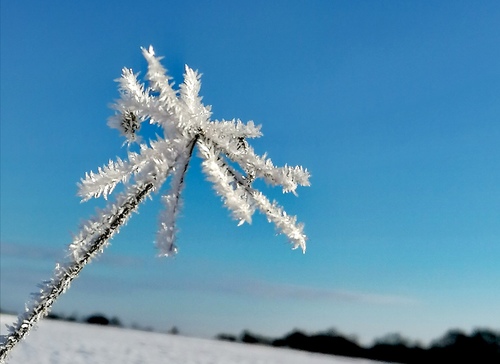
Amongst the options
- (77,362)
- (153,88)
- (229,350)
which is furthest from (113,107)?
(229,350)

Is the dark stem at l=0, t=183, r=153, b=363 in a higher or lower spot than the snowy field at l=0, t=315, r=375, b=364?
lower

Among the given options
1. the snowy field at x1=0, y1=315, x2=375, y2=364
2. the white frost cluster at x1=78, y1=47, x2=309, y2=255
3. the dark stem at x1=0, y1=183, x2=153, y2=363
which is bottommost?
the dark stem at x1=0, y1=183, x2=153, y2=363

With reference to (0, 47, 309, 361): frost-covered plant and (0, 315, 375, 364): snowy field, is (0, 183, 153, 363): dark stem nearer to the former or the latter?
(0, 47, 309, 361): frost-covered plant

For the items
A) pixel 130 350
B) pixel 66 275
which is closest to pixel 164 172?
pixel 66 275

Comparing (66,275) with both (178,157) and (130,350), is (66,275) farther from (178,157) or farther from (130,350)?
(130,350)

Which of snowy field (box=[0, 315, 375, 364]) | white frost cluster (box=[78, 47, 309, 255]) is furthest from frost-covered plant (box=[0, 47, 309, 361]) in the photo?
snowy field (box=[0, 315, 375, 364])

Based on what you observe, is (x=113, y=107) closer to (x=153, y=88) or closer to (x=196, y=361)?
(x=153, y=88)

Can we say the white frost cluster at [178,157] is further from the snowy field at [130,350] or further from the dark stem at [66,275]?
the snowy field at [130,350]

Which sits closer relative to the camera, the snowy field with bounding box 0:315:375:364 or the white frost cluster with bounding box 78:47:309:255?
the white frost cluster with bounding box 78:47:309:255
